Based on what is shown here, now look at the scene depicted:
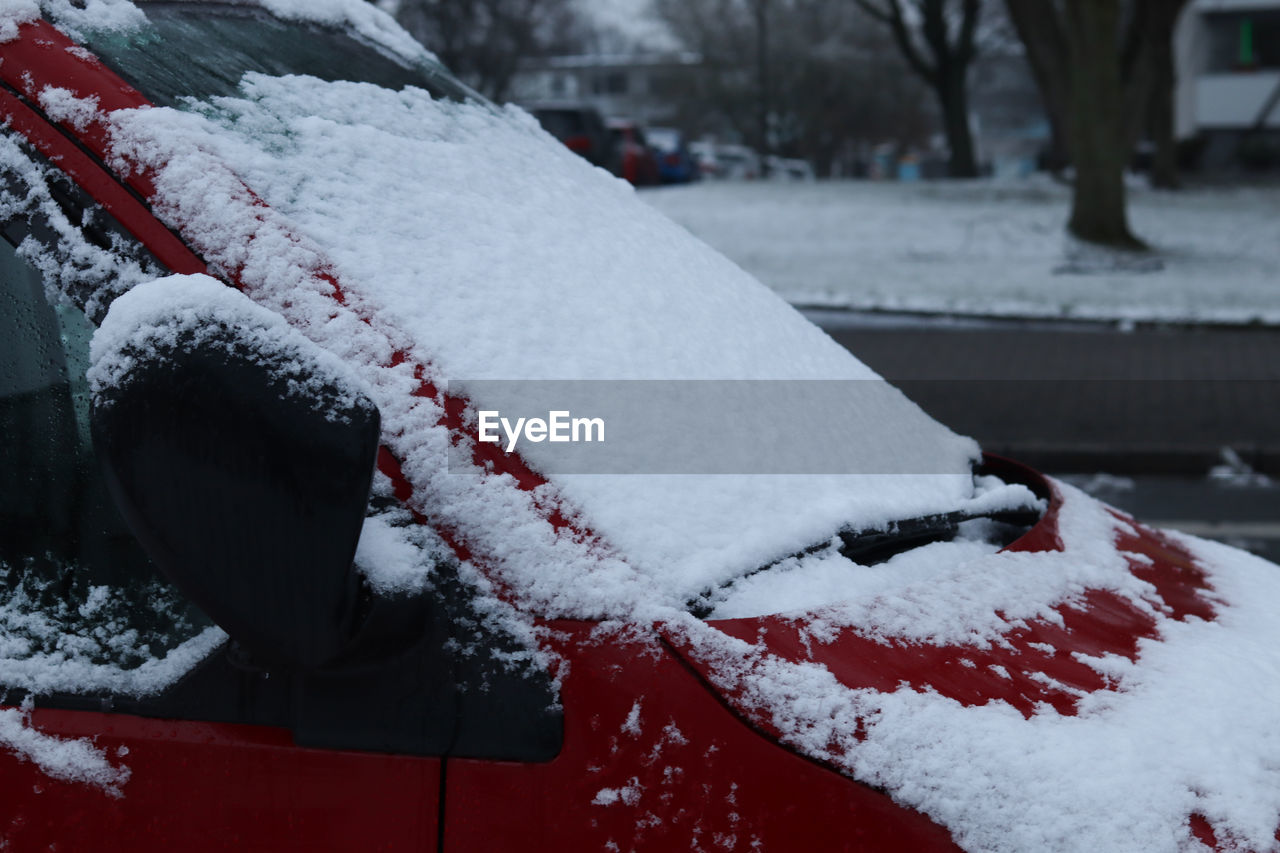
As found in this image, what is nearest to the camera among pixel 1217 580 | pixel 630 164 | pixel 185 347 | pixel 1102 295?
pixel 185 347

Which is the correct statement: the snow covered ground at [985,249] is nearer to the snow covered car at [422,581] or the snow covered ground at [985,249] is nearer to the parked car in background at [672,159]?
the parked car in background at [672,159]

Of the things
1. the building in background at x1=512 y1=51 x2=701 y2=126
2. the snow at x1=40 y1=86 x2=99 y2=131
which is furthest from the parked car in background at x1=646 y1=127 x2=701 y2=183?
the snow at x1=40 y1=86 x2=99 y2=131

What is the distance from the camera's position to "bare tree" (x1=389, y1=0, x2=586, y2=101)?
24.1 m

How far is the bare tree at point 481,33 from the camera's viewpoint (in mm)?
24078

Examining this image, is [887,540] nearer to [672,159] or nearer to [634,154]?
Answer: [634,154]

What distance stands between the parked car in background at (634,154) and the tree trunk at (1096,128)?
11.4 meters

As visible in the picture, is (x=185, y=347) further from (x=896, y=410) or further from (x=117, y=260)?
(x=896, y=410)

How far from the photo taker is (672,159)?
31594 mm

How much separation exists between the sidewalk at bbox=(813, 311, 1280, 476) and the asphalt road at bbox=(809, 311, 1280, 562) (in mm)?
10

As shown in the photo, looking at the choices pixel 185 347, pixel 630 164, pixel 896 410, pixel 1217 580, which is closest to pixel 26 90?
pixel 185 347

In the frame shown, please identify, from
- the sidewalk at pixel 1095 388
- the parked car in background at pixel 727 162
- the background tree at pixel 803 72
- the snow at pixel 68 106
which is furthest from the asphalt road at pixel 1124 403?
the background tree at pixel 803 72

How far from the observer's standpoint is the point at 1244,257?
14656mm

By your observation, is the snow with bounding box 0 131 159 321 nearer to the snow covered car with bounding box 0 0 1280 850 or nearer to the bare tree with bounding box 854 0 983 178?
the snow covered car with bounding box 0 0 1280 850

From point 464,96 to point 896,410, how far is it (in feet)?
2.77
